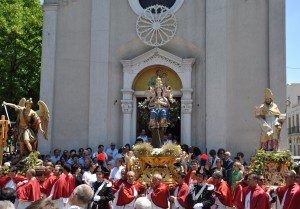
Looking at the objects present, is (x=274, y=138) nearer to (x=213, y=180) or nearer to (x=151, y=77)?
(x=213, y=180)

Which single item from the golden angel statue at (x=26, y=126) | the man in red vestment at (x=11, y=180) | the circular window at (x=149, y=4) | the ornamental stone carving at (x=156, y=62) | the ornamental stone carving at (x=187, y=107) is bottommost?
the man in red vestment at (x=11, y=180)

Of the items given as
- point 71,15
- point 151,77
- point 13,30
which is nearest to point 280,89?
point 151,77

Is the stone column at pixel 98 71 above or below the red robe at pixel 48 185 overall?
above

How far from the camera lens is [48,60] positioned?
822 inches

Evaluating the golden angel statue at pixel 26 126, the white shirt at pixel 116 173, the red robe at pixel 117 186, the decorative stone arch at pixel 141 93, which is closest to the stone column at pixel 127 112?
the decorative stone arch at pixel 141 93

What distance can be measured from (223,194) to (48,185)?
412 centimetres

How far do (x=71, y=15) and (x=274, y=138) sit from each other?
453 inches

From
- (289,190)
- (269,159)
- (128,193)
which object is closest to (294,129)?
(269,159)

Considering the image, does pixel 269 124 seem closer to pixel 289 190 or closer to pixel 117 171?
pixel 117 171

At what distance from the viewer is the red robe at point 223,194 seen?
898 centimetres

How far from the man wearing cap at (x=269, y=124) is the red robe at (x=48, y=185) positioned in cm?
754

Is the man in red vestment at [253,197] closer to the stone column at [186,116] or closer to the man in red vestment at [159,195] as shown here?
the man in red vestment at [159,195]

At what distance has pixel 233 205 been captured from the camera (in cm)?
909

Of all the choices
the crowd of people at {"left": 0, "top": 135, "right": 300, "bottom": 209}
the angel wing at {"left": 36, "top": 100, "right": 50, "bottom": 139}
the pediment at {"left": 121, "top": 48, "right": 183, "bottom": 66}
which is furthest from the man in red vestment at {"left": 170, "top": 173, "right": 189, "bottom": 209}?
the pediment at {"left": 121, "top": 48, "right": 183, "bottom": 66}
